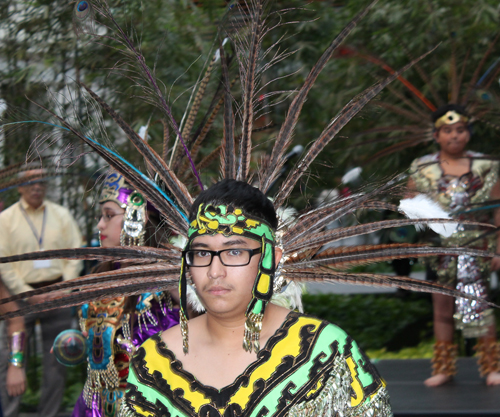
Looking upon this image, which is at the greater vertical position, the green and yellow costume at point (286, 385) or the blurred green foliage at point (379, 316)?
the green and yellow costume at point (286, 385)

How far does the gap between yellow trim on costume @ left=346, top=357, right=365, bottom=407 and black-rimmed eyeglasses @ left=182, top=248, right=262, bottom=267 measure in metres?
0.40

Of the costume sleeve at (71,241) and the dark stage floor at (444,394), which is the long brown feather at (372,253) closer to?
the dark stage floor at (444,394)

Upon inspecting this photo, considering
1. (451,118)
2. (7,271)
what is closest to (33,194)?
(7,271)

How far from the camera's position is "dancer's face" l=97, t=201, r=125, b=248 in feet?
10.7

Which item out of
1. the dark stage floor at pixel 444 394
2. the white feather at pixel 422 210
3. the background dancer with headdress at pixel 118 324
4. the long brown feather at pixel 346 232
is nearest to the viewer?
the long brown feather at pixel 346 232

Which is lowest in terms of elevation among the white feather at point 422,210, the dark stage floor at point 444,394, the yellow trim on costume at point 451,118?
the dark stage floor at point 444,394

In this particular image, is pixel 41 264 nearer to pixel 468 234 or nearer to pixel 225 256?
pixel 468 234

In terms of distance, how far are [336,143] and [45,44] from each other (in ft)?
9.44

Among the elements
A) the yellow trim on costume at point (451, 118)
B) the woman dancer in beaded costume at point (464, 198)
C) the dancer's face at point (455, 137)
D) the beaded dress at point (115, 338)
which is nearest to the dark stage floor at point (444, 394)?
the woman dancer in beaded costume at point (464, 198)

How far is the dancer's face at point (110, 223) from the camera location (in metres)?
3.25

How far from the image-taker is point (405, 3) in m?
6.31

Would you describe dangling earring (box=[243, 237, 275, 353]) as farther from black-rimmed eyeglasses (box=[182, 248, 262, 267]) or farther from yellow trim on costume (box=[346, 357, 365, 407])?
yellow trim on costume (box=[346, 357, 365, 407])

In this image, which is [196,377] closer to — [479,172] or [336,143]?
[479,172]

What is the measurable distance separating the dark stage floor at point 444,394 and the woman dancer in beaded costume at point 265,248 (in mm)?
2411
